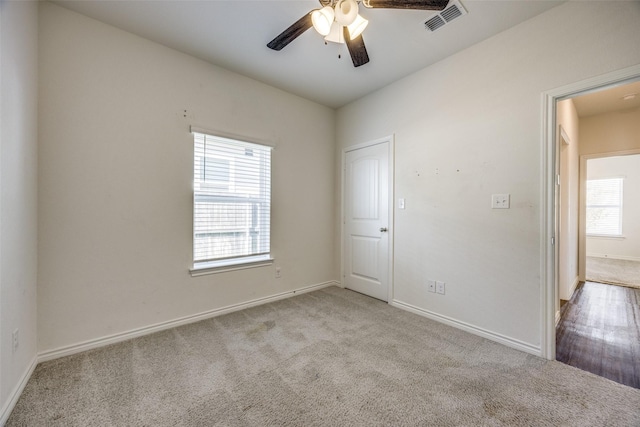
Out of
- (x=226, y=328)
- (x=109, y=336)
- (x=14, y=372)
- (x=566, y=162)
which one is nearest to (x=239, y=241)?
(x=226, y=328)

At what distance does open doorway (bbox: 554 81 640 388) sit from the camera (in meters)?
2.09

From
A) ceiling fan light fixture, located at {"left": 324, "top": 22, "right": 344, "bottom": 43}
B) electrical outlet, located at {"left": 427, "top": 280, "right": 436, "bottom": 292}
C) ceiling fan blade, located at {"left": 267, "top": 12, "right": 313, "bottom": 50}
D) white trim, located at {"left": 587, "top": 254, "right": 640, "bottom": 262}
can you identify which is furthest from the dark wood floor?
white trim, located at {"left": 587, "top": 254, "right": 640, "bottom": 262}

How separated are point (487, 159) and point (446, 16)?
48.8 inches

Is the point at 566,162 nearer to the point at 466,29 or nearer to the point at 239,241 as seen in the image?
the point at 466,29

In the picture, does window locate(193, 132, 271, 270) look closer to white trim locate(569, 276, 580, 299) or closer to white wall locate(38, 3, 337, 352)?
white wall locate(38, 3, 337, 352)

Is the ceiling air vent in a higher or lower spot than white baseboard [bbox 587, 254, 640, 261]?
higher

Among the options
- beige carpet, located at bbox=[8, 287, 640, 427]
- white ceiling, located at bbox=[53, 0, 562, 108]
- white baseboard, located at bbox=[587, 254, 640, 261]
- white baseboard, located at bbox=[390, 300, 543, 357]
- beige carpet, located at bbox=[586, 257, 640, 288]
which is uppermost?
white ceiling, located at bbox=[53, 0, 562, 108]

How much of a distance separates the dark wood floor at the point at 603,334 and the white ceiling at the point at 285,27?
8.99 feet

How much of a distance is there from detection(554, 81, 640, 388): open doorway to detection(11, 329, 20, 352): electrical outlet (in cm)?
376

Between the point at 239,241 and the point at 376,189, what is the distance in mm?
1842

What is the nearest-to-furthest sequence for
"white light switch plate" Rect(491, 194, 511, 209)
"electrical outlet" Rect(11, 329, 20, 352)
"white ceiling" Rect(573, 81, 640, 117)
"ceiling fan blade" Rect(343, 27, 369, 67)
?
"electrical outlet" Rect(11, 329, 20, 352), "ceiling fan blade" Rect(343, 27, 369, 67), "white light switch plate" Rect(491, 194, 511, 209), "white ceiling" Rect(573, 81, 640, 117)

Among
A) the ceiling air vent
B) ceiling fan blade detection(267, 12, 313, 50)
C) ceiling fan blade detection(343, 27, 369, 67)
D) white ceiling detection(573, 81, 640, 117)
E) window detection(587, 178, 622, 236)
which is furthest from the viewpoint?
window detection(587, 178, 622, 236)

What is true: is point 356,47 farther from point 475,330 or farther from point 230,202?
point 475,330

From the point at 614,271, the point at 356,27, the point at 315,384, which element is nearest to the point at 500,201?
the point at 356,27
